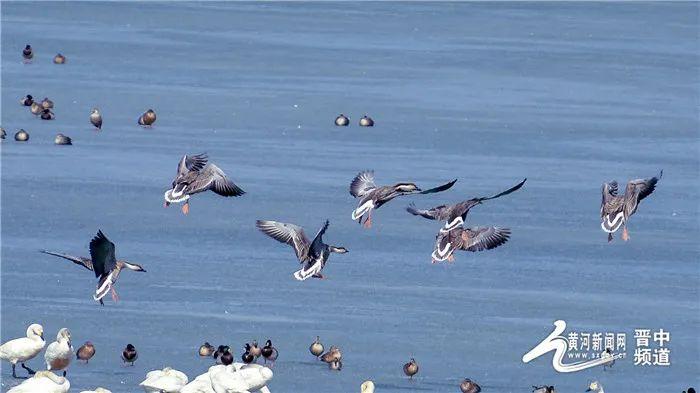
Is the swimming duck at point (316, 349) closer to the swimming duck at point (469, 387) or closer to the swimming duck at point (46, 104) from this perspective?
the swimming duck at point (469, 387)

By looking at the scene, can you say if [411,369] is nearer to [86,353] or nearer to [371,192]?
[86,353]

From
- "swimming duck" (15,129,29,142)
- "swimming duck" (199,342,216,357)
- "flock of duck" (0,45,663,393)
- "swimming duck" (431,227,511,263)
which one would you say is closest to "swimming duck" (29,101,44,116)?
"swimming duck" (15,129,29,142)

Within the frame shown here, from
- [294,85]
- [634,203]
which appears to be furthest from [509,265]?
[294,85]

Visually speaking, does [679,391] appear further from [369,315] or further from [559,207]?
[559,207]

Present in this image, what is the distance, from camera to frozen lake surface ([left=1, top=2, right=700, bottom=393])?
36.2ft

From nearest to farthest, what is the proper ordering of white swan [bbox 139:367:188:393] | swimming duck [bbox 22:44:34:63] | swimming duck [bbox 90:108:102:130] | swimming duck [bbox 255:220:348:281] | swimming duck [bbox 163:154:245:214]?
white swan [bbox 139:367:188:393] → swimming duck [bbox 255:220:348:281] → swimming duck [bbox 163:154:245:214] → swimming duck [bbox 90:108:102:130] → swimming duck [bbox 22:44:34:63]

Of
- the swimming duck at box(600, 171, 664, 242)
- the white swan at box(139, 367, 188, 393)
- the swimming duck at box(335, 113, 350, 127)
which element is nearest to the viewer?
the white swan at box(139, 367, 188, 393)

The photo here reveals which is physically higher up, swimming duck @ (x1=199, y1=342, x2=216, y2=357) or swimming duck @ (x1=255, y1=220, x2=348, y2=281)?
swimming duck @ (x1=255, y1=220, x2=348, y2=281)

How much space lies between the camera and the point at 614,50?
25156mm

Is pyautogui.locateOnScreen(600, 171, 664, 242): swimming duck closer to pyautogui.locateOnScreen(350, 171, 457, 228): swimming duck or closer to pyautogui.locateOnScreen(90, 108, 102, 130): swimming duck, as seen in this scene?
pyautogui.locateOnScreen(350, 171, 457, 228): swimming duck

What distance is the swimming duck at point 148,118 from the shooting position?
19047 millimetres

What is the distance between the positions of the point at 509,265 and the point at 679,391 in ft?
10.9

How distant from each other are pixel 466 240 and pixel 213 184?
1.82 meters

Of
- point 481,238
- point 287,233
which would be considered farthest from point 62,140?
point 481,238
